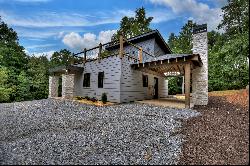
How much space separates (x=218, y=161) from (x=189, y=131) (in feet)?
7.25

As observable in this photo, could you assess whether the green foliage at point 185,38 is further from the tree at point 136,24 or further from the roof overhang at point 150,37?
the roof overhang at point 150,37

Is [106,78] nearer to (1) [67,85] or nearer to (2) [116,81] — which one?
(2) [116,81]

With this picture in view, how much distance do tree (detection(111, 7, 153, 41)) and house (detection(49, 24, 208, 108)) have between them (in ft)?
51.6

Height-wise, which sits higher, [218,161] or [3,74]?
[3,74]

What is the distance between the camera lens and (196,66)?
45.2 ft

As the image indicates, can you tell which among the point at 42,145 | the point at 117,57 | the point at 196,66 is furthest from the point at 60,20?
the point at 42,145

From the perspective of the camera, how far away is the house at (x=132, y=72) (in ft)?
43.8

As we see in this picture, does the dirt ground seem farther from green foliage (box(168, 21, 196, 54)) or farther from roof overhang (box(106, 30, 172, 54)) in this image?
green foliage (box(168, 21, 196, 54))

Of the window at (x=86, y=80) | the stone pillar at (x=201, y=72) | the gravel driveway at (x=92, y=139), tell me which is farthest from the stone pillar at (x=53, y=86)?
the stone pillar at (x=201, y=72)

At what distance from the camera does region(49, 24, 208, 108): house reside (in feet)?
43.8

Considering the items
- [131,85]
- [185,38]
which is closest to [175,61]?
[131,85]

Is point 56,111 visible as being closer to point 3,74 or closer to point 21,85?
point 3,74

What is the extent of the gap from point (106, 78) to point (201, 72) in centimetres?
663

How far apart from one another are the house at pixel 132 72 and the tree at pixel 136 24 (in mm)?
15740
